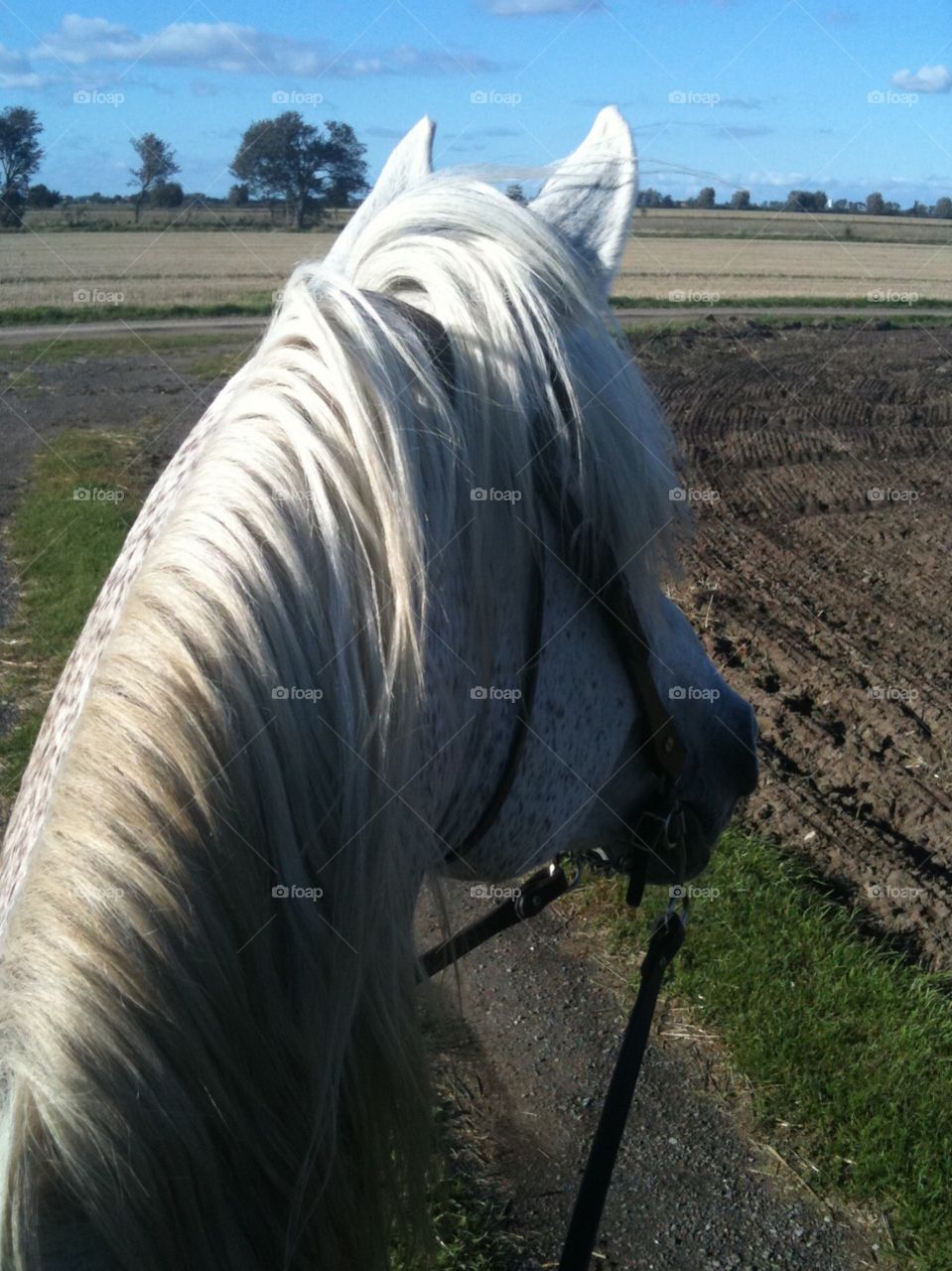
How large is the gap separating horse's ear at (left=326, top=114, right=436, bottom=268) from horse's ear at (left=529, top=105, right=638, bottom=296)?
8.7 inches

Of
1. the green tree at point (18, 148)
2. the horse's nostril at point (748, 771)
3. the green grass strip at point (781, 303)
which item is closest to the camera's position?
the horse's nostril at point (748, 771)

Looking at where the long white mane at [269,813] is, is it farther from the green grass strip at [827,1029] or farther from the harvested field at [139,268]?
the harvested field at [139,268]

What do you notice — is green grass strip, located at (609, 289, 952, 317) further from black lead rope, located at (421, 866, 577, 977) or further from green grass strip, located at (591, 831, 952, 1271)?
black lead rope, located at (421, 866, 577, 977)

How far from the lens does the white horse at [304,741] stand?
1002 mm

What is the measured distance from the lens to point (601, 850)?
6.44 feet

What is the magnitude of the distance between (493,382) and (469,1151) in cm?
274

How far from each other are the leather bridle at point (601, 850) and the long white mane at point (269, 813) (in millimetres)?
60

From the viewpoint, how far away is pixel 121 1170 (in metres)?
0.98

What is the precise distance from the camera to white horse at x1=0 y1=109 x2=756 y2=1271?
1002 millimetres

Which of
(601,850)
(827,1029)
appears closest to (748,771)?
(601,850)

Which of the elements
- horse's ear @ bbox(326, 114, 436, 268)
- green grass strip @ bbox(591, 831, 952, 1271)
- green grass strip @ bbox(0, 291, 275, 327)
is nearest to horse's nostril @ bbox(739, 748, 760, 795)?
→ horse's ear @ bbox(326, 114, 436, 268)

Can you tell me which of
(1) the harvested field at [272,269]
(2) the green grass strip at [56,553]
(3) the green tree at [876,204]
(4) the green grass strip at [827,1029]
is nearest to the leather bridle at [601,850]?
(4) the green grass strip at [827,1029]

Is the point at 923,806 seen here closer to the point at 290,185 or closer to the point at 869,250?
the point at 290,185

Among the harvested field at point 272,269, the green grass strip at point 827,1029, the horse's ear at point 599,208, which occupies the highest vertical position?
the harvested field at point 272,269
